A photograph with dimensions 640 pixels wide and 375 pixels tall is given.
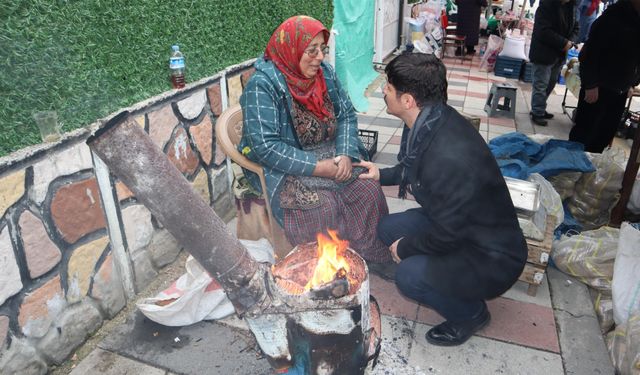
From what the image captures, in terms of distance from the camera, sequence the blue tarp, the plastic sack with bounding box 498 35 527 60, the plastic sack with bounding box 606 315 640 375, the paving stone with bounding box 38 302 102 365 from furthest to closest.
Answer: the plastic sack with bounding box 498 35 527 60, the blue tarp, the paving stone with bounding box 38 302 102 365, the plastic sack with bounding box 606 315 640 375

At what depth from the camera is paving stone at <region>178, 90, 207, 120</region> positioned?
328cm

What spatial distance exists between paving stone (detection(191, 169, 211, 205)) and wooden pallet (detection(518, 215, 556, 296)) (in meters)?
2.50

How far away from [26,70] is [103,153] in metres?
0.98

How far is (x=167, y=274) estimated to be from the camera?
11.0 ft

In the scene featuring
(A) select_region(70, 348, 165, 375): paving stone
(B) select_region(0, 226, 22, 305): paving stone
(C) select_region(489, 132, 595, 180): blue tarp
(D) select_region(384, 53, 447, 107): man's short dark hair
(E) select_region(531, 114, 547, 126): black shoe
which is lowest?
(E) select_region(531, 114, 547, 126): black shoe

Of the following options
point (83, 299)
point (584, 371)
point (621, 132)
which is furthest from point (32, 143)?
point (621, 132)

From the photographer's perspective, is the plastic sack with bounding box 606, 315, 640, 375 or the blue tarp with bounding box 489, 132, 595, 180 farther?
the blue tarp with bounding box 489, 132, 595, 180

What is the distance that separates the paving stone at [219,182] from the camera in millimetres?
3888

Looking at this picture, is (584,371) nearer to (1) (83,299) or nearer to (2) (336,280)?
(2) (336,280)

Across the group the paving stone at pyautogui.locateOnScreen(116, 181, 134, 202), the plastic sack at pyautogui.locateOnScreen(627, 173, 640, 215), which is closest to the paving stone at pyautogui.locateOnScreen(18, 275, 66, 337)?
the paving stone at pyautogui.locateOnScreen(116, 181, 134, 202)

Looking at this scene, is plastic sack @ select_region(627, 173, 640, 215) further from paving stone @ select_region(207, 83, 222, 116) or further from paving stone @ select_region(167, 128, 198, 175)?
paving stone @ select_region(167, 128, 198, 175)

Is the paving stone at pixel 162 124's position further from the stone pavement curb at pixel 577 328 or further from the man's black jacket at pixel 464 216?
the stone pavement curb at pixel 577 328

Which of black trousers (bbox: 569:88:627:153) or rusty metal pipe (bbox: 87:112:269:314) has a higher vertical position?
rusty metal pipe (bbox: 87:112:269:314)

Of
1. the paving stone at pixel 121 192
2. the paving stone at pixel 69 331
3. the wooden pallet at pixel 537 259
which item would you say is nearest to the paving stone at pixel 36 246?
the paving stone at pixel 69 331
